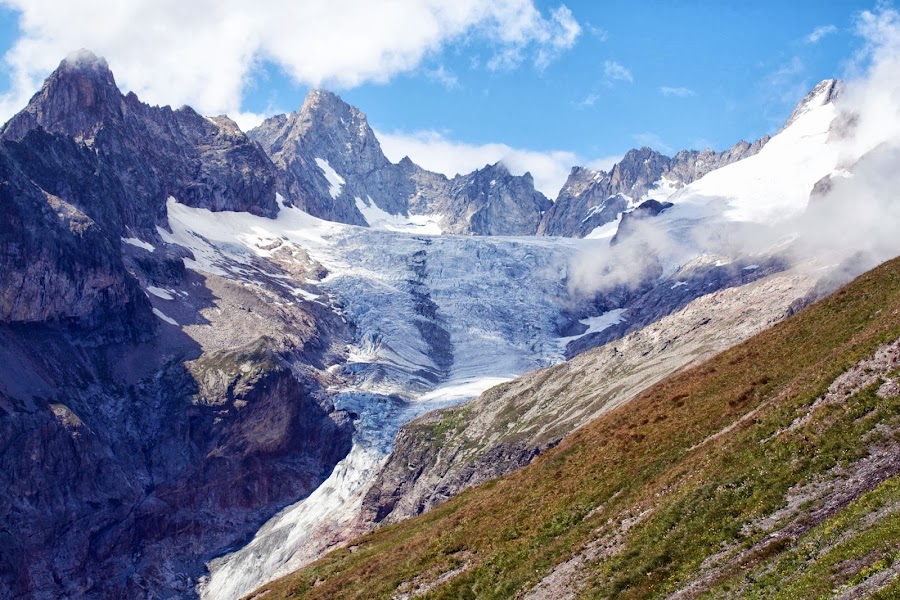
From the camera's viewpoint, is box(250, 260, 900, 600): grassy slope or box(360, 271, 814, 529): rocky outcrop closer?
box(250, 260, 900, 600): grassy slope

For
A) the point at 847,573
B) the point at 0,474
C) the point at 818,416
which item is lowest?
the point at 847,573

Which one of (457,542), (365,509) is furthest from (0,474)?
(457,542)

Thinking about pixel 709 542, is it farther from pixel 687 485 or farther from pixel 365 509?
pixel 365 509

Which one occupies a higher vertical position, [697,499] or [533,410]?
[533,410]

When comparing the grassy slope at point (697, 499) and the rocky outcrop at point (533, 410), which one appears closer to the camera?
the grassy slope at point (697, 499)

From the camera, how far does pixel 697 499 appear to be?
128ft

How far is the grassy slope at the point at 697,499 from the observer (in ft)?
102

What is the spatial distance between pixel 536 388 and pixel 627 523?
116179mm

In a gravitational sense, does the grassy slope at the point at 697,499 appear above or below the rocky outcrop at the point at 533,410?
below

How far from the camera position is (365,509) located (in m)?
172

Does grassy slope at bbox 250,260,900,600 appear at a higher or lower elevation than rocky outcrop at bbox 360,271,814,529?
lower

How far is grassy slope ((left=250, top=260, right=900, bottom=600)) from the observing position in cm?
3105

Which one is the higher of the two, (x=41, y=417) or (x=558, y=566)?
(x=41, y=417)

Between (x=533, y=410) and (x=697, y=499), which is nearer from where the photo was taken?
(x=697, y=499)
